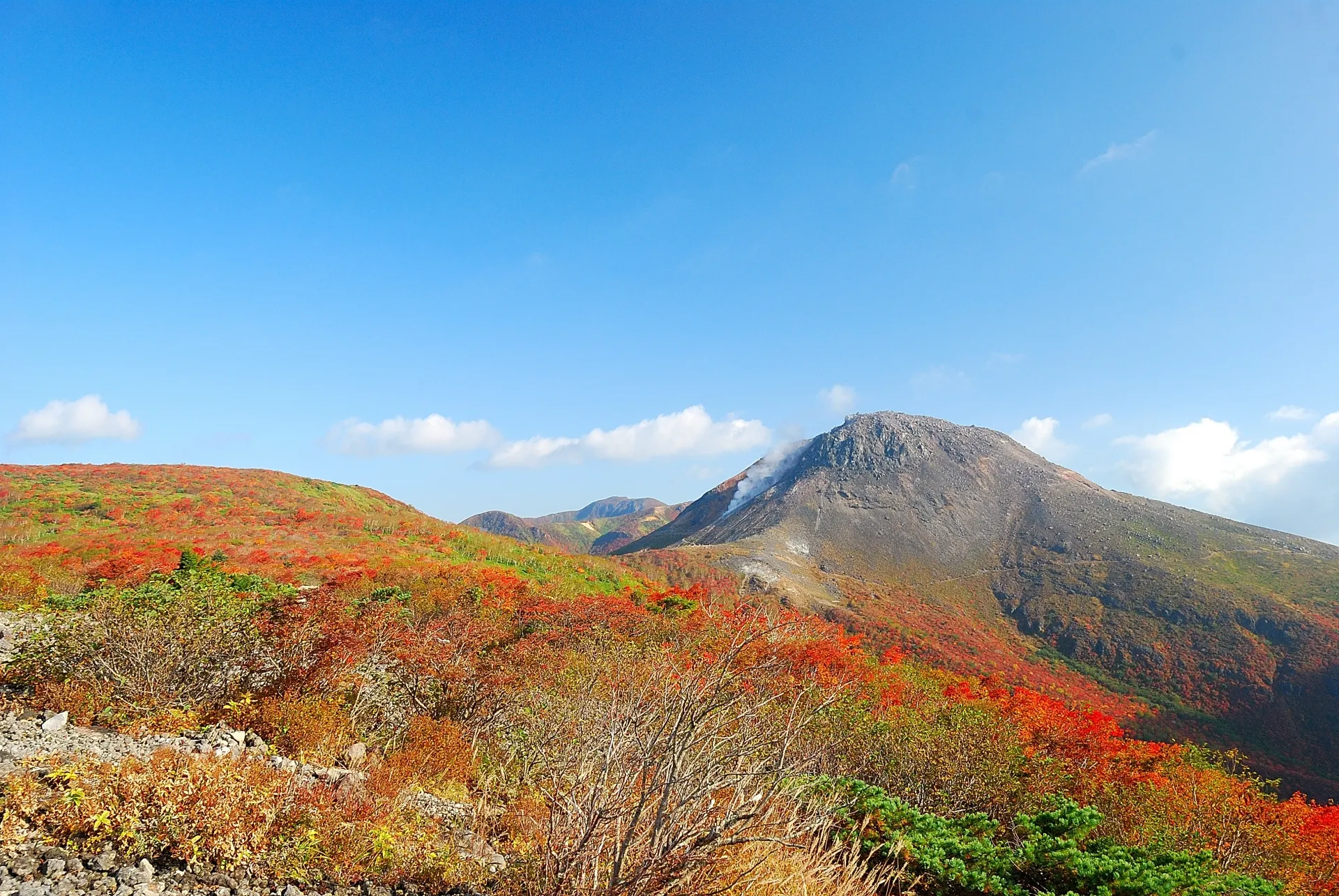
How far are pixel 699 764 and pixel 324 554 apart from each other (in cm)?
3061

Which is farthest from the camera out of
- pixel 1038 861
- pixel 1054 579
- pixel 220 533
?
pixel 1054 579

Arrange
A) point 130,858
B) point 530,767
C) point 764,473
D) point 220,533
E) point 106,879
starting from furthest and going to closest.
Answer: point 764,473 < point 220,533 < point 530,767 < point 130,858 < point 106,879

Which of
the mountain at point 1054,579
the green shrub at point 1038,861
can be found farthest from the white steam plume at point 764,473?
the green shrub at point 1038,861

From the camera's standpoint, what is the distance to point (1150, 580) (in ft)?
233

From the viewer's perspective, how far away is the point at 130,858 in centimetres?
356

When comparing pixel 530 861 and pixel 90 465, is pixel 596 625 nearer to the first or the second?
pixel 530 861

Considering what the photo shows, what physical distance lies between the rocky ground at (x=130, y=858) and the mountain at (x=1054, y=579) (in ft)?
112

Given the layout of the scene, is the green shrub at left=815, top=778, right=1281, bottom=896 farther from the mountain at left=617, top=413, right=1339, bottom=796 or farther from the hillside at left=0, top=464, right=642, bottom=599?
the mountain at left=617, top=413, right=1339, bottom=796

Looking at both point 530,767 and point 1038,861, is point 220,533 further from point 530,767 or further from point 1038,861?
point 1038,861

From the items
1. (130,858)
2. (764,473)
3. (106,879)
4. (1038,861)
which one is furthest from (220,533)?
(764,473)

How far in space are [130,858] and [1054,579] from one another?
307ft

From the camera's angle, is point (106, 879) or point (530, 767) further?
point (530, 767)

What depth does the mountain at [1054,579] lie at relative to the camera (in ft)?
178

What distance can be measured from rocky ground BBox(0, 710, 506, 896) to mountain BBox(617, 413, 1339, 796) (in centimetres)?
3413
